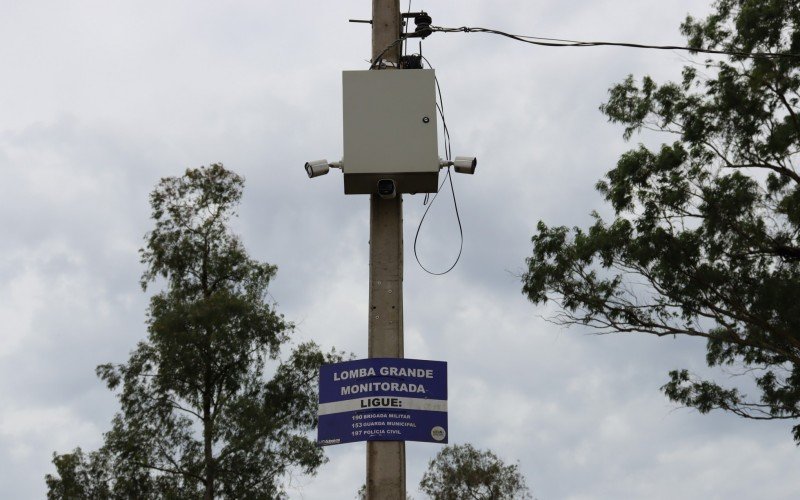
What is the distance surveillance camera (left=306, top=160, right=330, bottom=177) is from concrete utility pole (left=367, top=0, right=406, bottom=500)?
17.7 inches

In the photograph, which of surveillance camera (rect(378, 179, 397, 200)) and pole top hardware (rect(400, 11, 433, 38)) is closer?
surveillance camera (rect(378, 179, 397, 200))

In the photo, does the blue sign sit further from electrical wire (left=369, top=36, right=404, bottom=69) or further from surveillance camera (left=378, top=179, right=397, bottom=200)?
electrical wire (left=369, top=36, right=404, bottom=69)

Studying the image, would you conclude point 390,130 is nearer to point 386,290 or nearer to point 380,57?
point 380,57

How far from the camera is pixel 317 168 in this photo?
8.08m

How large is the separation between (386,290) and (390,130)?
1235 mm

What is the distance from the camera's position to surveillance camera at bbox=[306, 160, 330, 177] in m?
8.07

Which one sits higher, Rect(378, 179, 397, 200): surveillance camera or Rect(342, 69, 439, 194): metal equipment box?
Rect(342, 69, 439, 194): metal equipment box

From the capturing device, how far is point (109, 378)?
25.9 m

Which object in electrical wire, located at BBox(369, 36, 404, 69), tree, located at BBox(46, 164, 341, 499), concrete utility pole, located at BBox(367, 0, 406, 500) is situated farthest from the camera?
tree, located at BBox(46, 164, 341, 499)

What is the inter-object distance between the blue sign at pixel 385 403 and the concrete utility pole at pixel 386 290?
120 millimetres

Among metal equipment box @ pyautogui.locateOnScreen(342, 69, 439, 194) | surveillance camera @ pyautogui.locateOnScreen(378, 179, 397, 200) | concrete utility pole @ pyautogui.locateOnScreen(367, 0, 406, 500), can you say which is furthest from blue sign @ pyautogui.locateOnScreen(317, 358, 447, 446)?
metal equipment box @ pyautogui.locateOnScreen(342, 69, 439, 194)

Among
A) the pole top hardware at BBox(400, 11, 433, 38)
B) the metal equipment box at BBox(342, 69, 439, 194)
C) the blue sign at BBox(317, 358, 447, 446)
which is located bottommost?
the blue sign at BBox(317, 358, 447, 446)

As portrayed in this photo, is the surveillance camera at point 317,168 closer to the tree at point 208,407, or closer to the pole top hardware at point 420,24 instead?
the pole top hardware at point 420,24

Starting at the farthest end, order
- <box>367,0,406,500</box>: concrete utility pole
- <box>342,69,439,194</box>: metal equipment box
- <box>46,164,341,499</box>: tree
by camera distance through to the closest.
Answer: <box>46,164,341,499</box>: tree → <box>342,69,439,194</box>: metal equipment box → <box>367,0,406,500</box>: concrete utility pole
